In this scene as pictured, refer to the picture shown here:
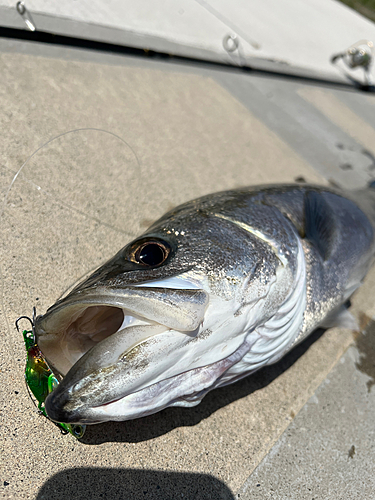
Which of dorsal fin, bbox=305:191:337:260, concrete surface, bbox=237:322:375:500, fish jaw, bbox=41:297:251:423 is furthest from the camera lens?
dorsal fin, bbox=305:191:337:260

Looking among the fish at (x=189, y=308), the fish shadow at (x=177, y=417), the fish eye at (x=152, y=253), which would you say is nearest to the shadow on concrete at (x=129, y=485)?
the fish shadow at (x=177, y=417)

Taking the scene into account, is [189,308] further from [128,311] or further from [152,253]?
[152,253]

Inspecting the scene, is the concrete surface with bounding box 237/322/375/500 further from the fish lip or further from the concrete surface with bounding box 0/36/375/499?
the fish lip

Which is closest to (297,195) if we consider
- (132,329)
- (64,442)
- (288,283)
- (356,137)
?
(288,283)

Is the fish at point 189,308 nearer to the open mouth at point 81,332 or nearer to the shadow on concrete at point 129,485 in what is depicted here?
the open mouth at point 81,332

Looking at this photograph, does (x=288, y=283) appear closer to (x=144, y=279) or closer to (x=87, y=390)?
(x=144, y=279)

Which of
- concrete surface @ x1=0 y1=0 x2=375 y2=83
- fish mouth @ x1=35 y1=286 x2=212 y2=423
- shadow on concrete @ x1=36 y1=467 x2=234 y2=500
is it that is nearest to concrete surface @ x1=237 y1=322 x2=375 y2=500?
shadow on concrete @ x1=36 y1=467 x2=234 y2=500

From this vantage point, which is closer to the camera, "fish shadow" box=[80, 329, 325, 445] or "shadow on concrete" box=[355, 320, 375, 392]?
"fish shadow" box=[80, 329, 325, 445]
